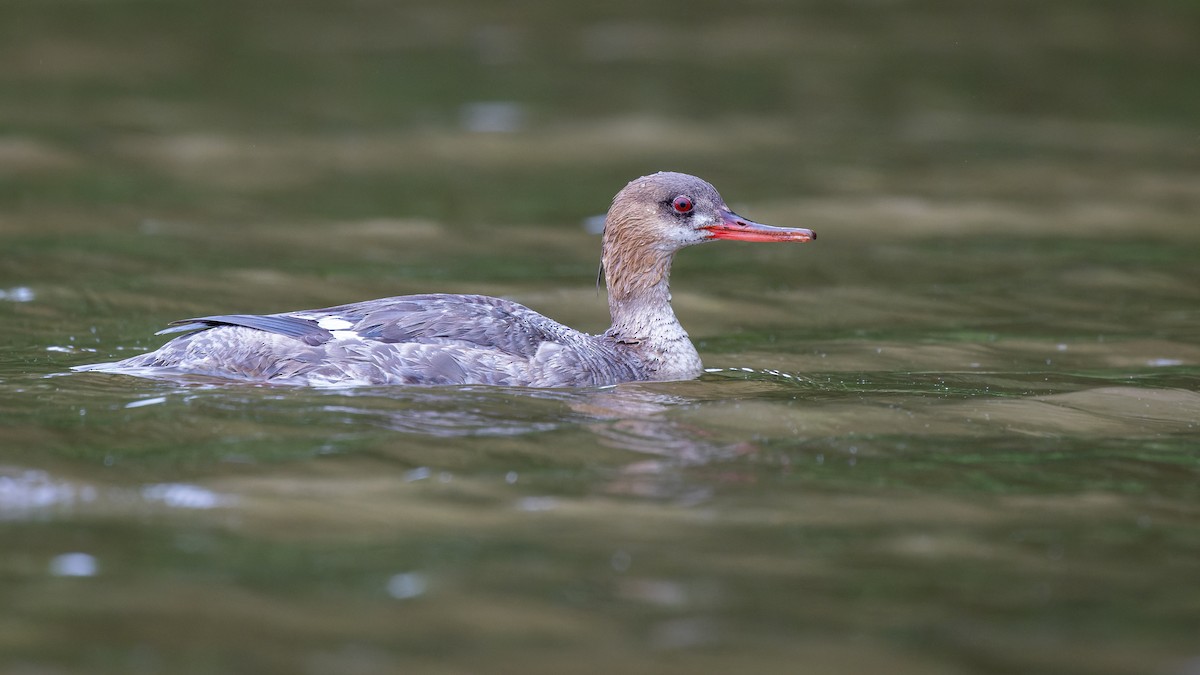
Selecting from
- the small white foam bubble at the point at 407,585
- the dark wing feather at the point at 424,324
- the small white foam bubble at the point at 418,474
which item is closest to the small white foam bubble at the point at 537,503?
the small white foam bubble at the point at 418,474

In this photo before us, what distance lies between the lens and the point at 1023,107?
56.0ft

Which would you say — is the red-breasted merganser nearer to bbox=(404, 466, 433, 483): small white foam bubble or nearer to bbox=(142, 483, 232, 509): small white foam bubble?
bbox=(404, 466, 433, 483): small white foam bubble

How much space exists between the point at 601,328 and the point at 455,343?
2397 millimetres

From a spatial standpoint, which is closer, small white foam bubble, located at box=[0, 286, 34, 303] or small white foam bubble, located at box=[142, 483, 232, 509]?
small white foam bubble, located at box=[142, 483, 232, 509]

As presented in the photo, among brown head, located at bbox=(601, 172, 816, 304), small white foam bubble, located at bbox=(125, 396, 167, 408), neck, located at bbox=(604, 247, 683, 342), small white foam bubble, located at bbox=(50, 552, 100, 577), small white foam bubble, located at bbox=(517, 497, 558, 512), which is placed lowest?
small white foam bubble, located at bbox=(50, 552, 100, 577)

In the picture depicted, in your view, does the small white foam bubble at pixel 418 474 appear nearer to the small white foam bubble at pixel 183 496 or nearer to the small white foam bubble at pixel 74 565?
the small white foam bubble at pixel 183 496

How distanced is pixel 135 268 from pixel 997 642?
7.45m

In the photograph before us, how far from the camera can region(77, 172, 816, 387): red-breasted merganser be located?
7.69 metres

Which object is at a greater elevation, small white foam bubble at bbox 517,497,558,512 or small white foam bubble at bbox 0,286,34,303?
small white foam bubble at bbox 0,286,34,303

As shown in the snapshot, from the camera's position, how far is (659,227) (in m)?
8.69

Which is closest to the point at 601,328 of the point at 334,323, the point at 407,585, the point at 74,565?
the point at 334,323

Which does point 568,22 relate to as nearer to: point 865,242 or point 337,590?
point 865,242

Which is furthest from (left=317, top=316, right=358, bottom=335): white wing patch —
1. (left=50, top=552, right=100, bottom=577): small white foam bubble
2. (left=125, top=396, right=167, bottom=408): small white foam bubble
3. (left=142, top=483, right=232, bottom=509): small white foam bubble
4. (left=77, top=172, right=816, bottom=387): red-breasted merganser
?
(left=50, top=552, right=100, bottom=577): small white foam bubble

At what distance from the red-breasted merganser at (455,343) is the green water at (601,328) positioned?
271 mm
